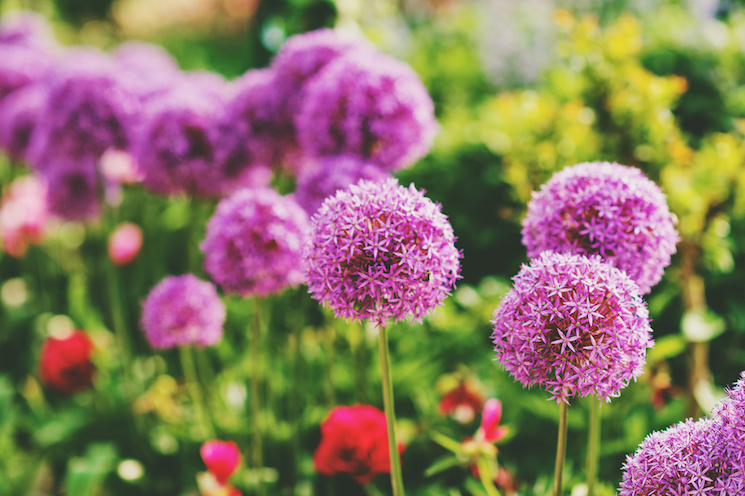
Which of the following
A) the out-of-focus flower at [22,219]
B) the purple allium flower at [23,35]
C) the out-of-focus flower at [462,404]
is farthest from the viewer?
the purple allium flower at [23,35]

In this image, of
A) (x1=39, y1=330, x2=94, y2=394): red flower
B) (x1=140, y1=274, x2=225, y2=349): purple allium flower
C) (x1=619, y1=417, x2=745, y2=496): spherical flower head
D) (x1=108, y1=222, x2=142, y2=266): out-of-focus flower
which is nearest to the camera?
(x1=619, y1=417, x2=745, y2=496): spherical flower head

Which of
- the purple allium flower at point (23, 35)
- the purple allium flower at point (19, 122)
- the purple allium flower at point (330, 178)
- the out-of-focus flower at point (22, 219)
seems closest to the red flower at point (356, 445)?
the purple allium flower at point (330, 178)

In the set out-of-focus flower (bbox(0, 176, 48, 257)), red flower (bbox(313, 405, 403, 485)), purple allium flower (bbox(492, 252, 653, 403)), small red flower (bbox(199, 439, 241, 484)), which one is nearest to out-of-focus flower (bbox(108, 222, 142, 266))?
out-of-focus flower (bbox(0, 176, 48, 257))

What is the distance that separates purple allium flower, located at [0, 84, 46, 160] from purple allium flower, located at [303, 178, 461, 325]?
305 cm

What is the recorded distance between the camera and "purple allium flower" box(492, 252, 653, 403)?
1126mm

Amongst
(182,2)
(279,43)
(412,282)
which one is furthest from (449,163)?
(182,2)

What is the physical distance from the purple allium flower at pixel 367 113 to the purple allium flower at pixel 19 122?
2311mm

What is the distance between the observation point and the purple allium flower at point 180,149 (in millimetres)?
2500

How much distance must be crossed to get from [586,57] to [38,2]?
1463 cm

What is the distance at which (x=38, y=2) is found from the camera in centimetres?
1331

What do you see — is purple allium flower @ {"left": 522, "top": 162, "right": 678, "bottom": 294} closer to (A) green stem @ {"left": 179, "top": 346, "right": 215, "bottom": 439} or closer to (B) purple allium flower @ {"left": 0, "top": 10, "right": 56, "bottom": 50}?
(A) green stem @ {"left": 179, "top": 346, "right": 215, "bottom": 439}

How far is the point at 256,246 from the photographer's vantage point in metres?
1.82

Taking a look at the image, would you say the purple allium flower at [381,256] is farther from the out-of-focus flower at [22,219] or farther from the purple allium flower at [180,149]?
the out-of-focus flower at [22,219]

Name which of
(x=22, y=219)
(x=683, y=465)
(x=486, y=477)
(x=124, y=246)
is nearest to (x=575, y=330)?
(x=683, y=465)
